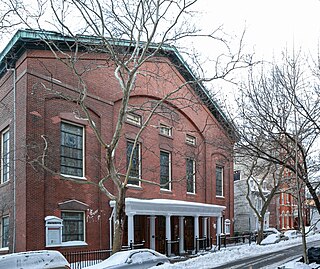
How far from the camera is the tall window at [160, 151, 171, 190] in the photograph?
1302 inches

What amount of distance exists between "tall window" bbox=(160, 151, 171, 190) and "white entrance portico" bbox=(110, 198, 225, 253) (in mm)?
1875

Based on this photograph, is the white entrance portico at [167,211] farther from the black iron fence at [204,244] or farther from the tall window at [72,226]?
the tall window at [72,226]

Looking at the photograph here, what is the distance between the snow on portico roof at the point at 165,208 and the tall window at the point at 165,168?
2.17 metres

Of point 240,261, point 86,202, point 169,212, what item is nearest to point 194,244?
point 169,212

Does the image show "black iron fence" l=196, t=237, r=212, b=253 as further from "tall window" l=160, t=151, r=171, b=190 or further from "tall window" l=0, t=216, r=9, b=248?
"tall window" l=0, t=216, r=9, b=248

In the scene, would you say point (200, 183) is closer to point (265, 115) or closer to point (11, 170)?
point (11, 170)

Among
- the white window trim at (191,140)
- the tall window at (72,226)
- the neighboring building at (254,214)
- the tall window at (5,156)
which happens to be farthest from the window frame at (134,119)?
the neighboring building at (254,214)

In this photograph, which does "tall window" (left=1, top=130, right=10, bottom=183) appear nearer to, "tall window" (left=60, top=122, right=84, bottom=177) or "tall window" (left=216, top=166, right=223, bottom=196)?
"tall window" (left=60, top=122, right=84, bottom=177)

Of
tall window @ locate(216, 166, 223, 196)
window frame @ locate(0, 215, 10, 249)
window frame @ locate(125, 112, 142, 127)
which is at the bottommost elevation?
window frame @ locate(0, 215, 10, 249)

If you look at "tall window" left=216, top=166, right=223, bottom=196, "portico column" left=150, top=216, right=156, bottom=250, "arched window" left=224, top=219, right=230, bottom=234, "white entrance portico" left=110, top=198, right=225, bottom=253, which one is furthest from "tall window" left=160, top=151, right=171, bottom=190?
"arched window" left=224, top=219, right=230, bottom=234

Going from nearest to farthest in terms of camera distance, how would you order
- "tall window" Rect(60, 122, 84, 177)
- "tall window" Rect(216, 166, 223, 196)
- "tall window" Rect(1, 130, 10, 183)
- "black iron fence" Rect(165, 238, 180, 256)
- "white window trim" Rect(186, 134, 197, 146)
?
1. "tall window" Rect(60, 122, 84, 177)
2. "tall window" Rect(1, 130, 10, 183)
3. "black iron fence" Rect(165, 238, 180, 256)
4. "white window trim" Rect(186, 134, 197, 146)
5. "tall window" Rect(216, 166, 223, 196)

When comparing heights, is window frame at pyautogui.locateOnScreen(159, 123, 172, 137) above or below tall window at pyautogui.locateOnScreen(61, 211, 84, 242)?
above

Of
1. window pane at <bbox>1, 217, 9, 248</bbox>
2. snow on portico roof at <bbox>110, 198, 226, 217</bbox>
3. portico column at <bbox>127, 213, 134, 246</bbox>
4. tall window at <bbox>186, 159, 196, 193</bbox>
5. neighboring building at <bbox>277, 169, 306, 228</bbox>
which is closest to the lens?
window pane at <bbox>1, 217, 9, 248</bbox>

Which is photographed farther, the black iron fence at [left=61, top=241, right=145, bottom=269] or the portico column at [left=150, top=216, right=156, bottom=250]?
the portico column at [left=150, top=216, right=156, bottom=250]
